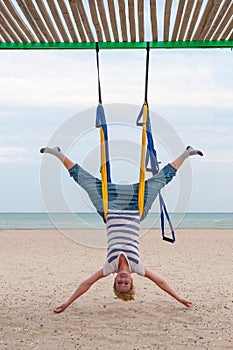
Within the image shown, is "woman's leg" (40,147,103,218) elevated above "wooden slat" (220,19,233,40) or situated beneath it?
situated beneath

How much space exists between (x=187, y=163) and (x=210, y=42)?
888mm

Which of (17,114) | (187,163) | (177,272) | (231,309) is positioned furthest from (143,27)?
(17,114)

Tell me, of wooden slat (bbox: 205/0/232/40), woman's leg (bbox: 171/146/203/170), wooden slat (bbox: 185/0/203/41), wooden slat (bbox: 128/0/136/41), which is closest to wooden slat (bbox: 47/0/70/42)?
wooden slat (bbox: 128/0/136/41)

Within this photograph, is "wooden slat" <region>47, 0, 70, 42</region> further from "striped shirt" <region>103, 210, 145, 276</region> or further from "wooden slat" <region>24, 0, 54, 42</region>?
"striped shirt" <region>103, 210, 145, 276</region>

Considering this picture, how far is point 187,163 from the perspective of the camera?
4551mm

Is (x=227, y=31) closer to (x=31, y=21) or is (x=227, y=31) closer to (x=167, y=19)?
(x=167, y=19)

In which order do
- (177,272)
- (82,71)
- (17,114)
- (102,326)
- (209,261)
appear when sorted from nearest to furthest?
1. (102,326)
2. (82,71)
3. (177,272)
4. (209,261)
5. (17,114)

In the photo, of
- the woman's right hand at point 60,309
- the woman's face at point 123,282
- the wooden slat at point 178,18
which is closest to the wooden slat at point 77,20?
the wooden slat at point 178,18

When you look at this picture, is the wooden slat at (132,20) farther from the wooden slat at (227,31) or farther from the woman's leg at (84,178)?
the woman's leg at (84,178)

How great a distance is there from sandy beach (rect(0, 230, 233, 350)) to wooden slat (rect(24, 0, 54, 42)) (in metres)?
1.66

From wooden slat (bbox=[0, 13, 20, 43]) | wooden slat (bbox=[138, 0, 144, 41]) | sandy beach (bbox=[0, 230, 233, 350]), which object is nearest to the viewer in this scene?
wooden slat (bbox=[138, 0, 144, 41])

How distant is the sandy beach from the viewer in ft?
15.0

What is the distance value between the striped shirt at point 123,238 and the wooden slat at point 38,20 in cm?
129

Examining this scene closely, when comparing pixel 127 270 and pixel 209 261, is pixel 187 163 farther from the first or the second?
pixel 209 261
